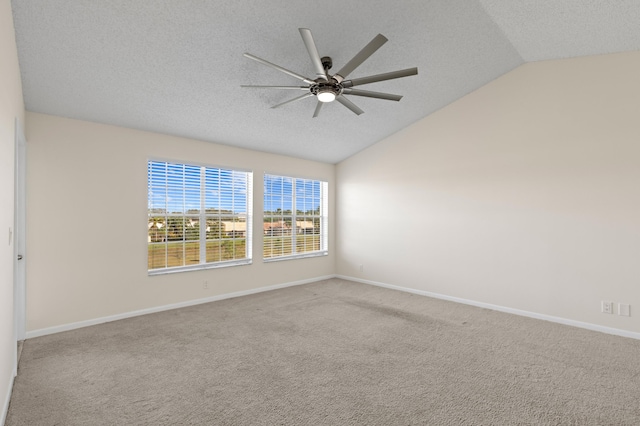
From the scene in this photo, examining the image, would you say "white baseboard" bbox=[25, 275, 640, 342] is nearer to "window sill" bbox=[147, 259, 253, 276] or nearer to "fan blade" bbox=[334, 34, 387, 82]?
"window sill" bbox=[147, 259, 253, 276]

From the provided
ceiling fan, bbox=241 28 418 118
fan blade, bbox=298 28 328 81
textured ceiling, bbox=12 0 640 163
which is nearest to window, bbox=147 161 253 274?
textured ceiling, bbox=12 0 640 163

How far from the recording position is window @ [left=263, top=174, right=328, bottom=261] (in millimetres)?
5787

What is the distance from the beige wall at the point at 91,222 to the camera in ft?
11.7

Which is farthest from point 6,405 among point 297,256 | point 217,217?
point 297,256

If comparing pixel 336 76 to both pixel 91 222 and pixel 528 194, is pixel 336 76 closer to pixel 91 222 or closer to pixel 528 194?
pixel 528 194

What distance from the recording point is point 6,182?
7.10 feet

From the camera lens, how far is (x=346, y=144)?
5828 mm

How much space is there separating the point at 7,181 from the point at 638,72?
19.3 ft

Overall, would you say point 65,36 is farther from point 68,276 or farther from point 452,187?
point 452,187

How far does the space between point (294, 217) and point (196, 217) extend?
1959 mm

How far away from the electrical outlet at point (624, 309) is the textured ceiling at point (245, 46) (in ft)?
9.22

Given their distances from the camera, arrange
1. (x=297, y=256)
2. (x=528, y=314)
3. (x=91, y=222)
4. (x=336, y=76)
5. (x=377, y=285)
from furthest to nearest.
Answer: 1. (x=297, y=256)
2. (x=377, y=285)
3. (x=528, y=314)
4. (x=91, y=222)
5. (x=336, y=76)

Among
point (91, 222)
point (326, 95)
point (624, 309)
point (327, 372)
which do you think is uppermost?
point (326, 95)

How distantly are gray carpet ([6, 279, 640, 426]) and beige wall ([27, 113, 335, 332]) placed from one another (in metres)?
0.37
